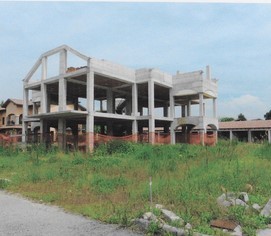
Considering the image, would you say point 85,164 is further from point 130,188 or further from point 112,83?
point 112,83

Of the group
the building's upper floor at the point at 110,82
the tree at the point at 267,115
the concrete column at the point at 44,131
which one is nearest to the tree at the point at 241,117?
the tree at the point at 267,115

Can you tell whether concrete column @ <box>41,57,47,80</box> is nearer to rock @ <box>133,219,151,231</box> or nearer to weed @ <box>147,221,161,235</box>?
rock @ <box>133,219,151,231</box>

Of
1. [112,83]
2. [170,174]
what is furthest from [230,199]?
[112,83]

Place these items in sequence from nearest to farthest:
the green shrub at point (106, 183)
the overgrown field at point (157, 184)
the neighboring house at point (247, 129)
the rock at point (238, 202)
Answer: the overgrown field at point (157, 184)
the rock at point (238, 202)
the green shrub at point (106, 183)
the neighboring house at point (247, 129)

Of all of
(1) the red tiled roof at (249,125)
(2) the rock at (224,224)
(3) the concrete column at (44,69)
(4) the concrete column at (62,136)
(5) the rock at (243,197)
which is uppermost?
(3) the concrete column at (44,69)

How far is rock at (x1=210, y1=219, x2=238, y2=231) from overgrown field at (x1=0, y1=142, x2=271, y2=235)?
0.16 metres

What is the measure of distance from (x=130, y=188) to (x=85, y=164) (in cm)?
573

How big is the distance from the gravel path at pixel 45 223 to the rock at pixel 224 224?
5.09ft

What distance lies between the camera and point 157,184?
9.09 m

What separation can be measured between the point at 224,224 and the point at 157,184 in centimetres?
326

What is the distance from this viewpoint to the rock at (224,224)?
5.89 metres

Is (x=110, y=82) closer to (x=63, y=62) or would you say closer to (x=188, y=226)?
(x=63, y=62)

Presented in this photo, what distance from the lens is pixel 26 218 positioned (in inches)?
272

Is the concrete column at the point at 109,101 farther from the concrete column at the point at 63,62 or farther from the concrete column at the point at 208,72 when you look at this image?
the concrete column at the point at 208,72
